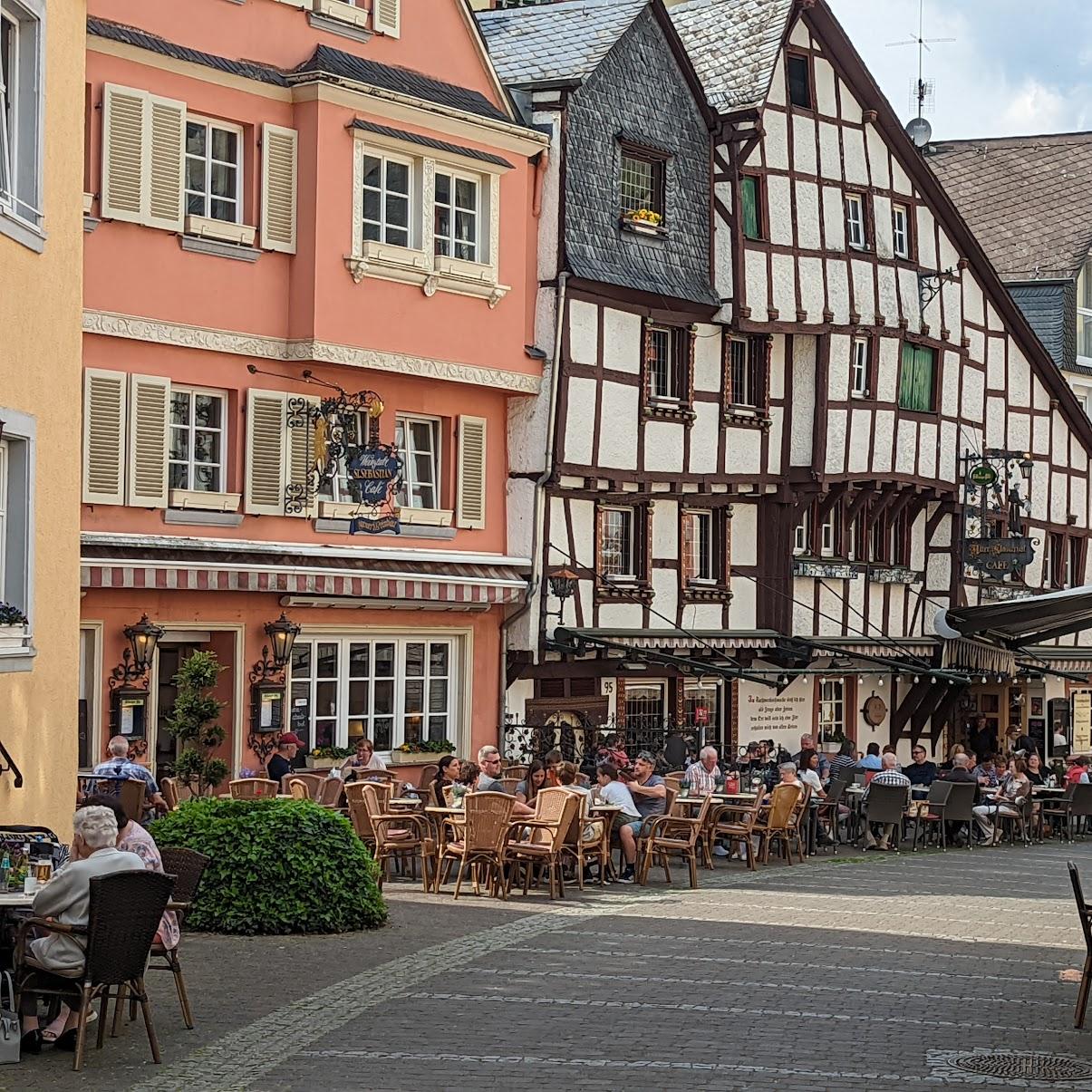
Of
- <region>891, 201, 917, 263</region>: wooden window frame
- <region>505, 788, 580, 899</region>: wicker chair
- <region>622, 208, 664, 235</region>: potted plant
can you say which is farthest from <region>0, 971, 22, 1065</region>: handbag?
<region>891, 201, 917, 263</region>: wooden window frame

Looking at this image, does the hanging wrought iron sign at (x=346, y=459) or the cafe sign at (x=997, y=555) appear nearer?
the hanging wrought iron sign at (x=346, y=459)

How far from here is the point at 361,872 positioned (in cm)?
1634

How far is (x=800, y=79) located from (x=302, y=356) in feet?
39.3

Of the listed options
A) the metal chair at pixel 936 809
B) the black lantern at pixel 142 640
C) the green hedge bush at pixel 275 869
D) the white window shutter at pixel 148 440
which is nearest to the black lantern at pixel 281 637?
the black lantern at pixel 142 640

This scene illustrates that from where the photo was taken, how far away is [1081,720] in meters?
42.6

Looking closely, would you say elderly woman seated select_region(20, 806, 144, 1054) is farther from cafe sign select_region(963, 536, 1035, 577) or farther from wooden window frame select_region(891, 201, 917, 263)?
cafe sign select_region(963, 536, 1035, 577)

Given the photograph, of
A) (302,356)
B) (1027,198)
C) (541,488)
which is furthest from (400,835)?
(1027,198)

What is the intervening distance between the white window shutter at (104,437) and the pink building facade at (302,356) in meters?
0.03

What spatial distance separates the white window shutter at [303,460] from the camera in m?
24.5

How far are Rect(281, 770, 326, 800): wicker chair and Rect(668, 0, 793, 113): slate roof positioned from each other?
1340 cm

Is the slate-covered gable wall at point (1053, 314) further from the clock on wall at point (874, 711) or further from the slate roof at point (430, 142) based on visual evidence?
the slate roof at point (430, 142)

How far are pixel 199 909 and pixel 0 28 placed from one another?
6.64m

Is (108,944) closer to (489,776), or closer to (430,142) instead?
(489,776)

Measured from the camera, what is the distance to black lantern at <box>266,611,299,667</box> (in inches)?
950
